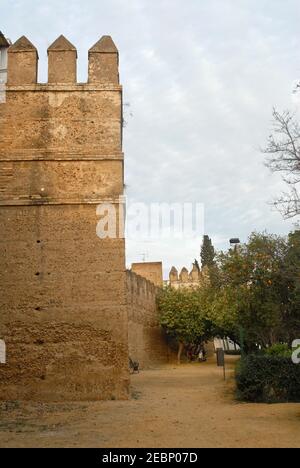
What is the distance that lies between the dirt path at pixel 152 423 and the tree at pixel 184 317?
1983 cm

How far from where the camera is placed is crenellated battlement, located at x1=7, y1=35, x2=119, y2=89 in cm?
1427

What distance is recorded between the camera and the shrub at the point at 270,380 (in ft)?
39.7

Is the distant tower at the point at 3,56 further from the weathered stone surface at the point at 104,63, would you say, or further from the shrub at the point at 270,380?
the shrub at the point at 270,380

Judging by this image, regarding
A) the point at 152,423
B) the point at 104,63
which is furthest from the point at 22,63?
the point at 152,423

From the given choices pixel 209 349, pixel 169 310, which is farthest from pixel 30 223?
pixel 209 349

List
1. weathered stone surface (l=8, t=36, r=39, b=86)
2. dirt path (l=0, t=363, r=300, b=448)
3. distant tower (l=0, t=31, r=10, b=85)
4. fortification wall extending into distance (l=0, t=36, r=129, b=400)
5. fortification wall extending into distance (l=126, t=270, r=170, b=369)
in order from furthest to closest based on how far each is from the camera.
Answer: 1. fortification wall extending into distance (l=126, t=270, r=170, b=369)
2. distant tower (l=0, t=31, r=10, b=85)
3. weathered stone surface (l=8, t=36, r=39, b=86)
4. fortification wall extending into distance (l=0, t=36, r=129, b=400)
5. dirt path (l=0, t=363, r=300, b=448)

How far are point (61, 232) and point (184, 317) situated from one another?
71.2 ft

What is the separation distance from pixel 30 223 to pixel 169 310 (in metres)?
22.2

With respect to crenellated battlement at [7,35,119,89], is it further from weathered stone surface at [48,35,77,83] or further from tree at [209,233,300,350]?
tree at [209,233,300,350]

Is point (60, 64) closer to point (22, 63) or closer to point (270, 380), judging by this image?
point (22, 63)

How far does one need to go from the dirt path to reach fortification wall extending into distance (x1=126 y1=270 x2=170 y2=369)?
14068 mm

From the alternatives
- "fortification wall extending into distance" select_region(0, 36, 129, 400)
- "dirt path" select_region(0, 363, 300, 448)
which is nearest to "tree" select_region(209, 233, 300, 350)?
"dirt path" select_region(0, 363, 300, 448)

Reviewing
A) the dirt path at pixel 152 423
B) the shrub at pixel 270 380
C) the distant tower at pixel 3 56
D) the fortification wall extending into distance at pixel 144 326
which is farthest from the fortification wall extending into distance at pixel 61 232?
the fortification wall extending into distance at pixel 144 326

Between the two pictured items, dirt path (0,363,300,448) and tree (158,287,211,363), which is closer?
dirt path (0,363,300,448)
